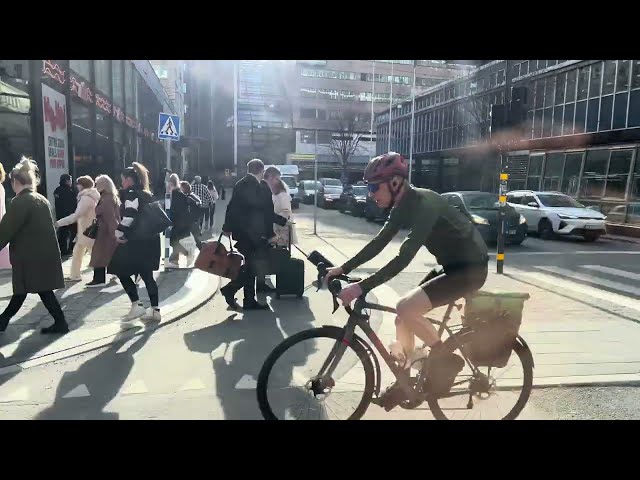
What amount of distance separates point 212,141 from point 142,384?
74.8m

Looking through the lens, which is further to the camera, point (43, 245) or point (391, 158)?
point (43, 245)

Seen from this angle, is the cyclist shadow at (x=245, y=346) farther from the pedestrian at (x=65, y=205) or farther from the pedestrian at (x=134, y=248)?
the pedestrian at (x=65, y=205)

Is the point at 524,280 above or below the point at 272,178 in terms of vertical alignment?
below

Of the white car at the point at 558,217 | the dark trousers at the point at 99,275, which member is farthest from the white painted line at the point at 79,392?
the white car at the point at 558,217

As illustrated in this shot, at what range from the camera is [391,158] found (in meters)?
3.21

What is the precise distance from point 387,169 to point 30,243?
12.4ft

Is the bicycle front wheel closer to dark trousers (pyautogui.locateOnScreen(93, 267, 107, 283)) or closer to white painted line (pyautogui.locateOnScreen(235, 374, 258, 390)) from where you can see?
white painted line (pyautogui.locateOnScreen(235, 374, 258, 390))

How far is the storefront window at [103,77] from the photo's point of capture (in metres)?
18.4

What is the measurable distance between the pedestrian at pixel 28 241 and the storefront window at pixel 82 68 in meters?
11.4

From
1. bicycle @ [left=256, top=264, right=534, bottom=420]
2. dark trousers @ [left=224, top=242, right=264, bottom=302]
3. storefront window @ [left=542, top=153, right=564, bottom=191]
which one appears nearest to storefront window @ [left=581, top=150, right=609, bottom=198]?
storefront window @ [left=542, top=153, right=564, bottom=191]

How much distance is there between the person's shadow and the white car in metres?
13.6

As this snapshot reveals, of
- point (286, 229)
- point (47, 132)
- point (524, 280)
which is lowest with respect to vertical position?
point (524, 280)
